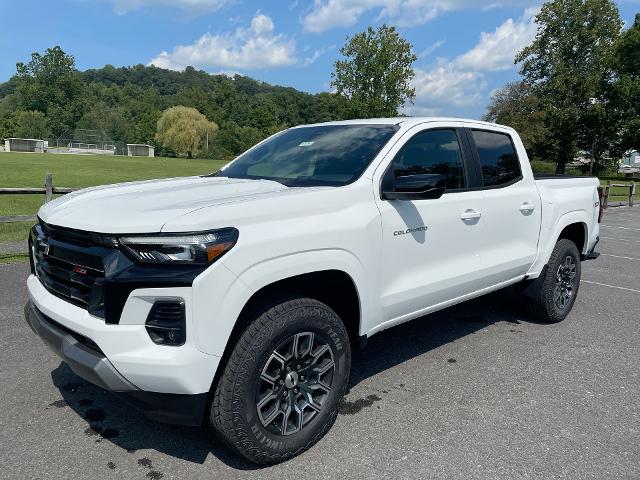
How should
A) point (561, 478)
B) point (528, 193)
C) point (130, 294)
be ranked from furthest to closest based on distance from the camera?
point (528, 193) → point (561, 478) → point (130, 294)

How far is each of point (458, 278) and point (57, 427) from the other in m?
2.74

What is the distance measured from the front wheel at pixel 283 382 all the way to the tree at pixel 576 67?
4596cm

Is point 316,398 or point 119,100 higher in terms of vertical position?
point 119,100

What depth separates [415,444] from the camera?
290cm

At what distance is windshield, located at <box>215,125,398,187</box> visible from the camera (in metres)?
3.30

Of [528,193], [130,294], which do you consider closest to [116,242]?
[130,294]

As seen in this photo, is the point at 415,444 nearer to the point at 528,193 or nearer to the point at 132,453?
the point at 132,453

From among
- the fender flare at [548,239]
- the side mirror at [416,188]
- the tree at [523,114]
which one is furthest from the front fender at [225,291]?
the tree at [523,114]

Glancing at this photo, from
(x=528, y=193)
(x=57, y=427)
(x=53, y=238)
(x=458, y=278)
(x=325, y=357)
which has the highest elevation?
(x=528, y=193)

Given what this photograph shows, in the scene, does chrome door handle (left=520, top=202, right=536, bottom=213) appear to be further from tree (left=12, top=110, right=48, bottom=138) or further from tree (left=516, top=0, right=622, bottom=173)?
tree (left=12, top=110, right=48, bottom=138)

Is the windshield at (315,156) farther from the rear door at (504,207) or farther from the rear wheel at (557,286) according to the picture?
the rear wheel at (557,286)

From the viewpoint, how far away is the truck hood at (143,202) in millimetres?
2338

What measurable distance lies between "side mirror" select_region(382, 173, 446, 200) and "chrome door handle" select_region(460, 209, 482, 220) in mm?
688

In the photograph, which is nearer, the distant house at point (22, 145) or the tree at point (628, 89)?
the tree at point (628, 89)
